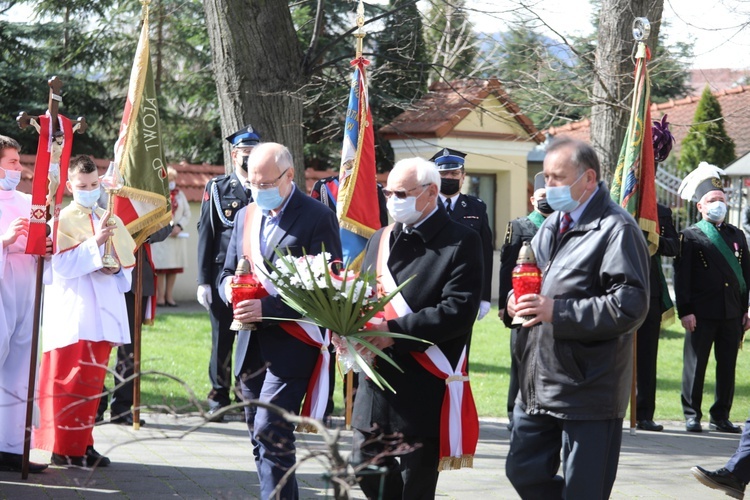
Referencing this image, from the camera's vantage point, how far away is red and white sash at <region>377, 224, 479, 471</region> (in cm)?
528

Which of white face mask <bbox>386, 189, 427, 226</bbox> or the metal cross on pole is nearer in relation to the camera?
white face mask <bbox>386, 189, 427, 226</bbox>

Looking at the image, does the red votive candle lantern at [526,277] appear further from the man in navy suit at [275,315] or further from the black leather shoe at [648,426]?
the black leather shoe at [648,426]

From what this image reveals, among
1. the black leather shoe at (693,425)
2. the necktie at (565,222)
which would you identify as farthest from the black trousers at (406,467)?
the black leather shoe at (693,425)

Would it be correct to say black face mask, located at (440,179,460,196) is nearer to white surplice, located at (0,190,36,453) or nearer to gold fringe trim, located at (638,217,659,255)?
gold fringe trim, located at (638,217,659,255)

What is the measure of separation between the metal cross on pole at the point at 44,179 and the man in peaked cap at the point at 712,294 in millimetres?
5673

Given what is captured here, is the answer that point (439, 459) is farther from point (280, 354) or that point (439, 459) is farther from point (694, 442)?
point (694, 442)

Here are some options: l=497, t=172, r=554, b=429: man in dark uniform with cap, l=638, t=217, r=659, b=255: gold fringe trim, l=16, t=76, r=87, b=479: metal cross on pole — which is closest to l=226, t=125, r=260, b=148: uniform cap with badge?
l=16, t=76, r=87, b=479: metal cross on pole

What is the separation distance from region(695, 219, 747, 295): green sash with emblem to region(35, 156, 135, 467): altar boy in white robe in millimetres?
5432

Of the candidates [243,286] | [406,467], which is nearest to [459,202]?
[243,286]

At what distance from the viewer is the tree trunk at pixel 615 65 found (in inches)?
449

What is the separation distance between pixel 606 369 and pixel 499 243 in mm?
17460

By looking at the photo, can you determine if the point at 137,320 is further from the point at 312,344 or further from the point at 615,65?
the point at 615,65

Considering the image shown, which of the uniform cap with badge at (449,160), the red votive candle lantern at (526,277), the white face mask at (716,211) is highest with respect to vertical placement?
the uniform cap with badge at (449,160)

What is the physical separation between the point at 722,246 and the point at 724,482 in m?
3.70
